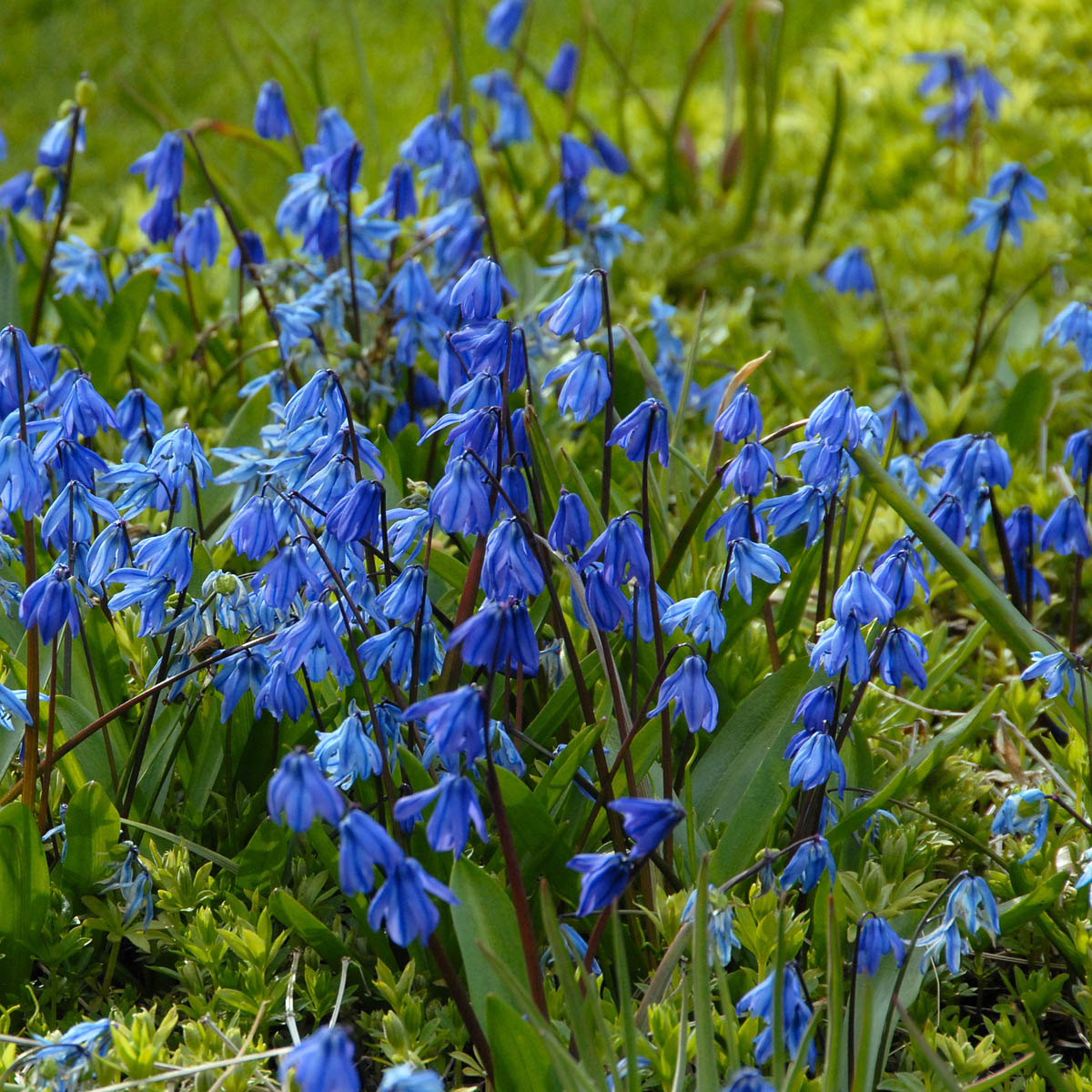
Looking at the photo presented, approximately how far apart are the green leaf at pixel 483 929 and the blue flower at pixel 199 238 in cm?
227

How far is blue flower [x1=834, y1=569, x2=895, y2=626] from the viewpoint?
1.92 meters

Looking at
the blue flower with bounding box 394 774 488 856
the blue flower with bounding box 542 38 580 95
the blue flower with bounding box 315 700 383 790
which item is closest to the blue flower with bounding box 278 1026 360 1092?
the blue flower with bounding box 394 774 488 856

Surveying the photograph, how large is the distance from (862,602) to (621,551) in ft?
1.27

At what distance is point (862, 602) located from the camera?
193 centimetres

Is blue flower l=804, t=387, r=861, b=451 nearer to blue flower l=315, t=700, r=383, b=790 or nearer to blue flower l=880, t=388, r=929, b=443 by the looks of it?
blue flower l=315, t=700, r=383, b=790

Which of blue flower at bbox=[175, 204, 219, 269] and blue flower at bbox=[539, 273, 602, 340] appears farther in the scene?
blue flower at bbox=[175, 204, 219, 269]

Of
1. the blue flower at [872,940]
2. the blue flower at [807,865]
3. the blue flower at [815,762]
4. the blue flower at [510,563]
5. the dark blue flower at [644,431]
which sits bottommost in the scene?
the blue flower at [872,940]

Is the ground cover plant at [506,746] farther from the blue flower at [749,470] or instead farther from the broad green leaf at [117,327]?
the broad green leaf at [117,327]

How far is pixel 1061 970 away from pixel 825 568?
34.0 inches

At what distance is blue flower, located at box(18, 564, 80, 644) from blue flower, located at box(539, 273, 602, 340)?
0.88 m

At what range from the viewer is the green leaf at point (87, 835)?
6.79 ft

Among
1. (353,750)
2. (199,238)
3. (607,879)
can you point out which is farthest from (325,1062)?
(199,238)

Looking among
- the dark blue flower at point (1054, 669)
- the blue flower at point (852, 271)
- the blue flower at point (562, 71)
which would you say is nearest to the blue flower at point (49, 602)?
the dark blue flower at point (1054, 669)

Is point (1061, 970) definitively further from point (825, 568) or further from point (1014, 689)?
point (825, 568)
